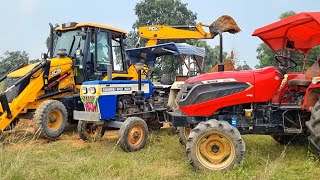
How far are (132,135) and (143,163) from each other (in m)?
1.20

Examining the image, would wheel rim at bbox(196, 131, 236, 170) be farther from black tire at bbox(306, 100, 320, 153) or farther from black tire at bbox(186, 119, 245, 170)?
black tire at bbox(306, 100, 320, 153)

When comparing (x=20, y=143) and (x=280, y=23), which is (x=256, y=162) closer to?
(x=280, y=23)

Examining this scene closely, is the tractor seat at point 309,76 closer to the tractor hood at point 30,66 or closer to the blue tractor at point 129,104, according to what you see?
the blue tractor at point 129,104

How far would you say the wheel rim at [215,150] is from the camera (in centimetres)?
522

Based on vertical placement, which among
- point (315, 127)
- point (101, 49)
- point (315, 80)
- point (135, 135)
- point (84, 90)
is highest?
point (101, 49)

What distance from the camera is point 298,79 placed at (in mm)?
6160

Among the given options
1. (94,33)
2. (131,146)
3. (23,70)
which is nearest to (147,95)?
(131,146)

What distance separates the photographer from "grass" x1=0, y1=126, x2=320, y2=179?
4.92 m

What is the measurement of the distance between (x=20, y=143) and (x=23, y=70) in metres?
2.13

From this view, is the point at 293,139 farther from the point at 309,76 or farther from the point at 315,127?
the point at 315,127

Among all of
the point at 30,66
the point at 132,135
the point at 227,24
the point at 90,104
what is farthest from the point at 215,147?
the point at 30,66

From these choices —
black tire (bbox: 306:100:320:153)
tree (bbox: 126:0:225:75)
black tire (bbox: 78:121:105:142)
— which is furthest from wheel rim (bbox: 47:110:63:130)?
tree (bbox: 126:0:225:75)

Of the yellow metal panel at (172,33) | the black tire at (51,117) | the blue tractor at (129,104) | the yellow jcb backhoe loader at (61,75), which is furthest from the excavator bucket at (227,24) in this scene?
the black tire at (51,117)

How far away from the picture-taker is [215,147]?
17.4ft
